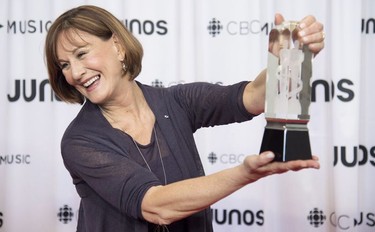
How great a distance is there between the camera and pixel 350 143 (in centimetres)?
183

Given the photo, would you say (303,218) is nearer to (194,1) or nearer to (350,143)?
(350,143)

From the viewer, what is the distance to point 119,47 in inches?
44.8

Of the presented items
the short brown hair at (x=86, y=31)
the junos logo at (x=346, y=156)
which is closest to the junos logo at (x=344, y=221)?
the junos logo at (x=346, y=156)

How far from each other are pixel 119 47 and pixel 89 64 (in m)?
0.10

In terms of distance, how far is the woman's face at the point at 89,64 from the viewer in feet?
3.48

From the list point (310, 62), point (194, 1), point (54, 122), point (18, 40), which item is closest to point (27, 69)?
point (18, 40)

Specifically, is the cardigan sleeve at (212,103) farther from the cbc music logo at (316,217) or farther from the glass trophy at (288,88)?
the cbc music logo at (316,217)

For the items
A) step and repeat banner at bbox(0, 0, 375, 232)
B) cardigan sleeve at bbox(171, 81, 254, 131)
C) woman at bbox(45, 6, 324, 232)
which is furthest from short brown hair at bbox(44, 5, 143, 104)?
step and repeat banner at bbox(0, 0, 375, 232)

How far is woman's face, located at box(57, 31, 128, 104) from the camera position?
3.48 feet

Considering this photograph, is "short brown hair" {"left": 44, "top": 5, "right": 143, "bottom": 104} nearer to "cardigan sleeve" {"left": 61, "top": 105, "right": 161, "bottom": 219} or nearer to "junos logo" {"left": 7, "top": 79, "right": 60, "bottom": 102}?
"cardigan sleeve" {"left": 61, "top": 105, "right": 161, "bottom": 219}

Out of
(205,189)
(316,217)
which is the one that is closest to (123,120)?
(205,189)

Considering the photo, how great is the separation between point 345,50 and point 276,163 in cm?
121

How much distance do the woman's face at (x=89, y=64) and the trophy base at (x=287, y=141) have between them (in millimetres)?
428

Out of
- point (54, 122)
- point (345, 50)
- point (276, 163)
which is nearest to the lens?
point (276, 163)
